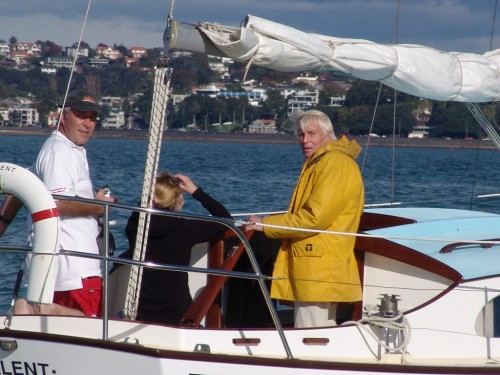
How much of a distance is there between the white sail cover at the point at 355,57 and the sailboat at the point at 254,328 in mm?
23

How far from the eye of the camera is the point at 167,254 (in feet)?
19.9

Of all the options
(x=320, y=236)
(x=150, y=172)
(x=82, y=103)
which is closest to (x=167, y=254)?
(x=150, y=172)

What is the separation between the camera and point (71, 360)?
555 centimetres

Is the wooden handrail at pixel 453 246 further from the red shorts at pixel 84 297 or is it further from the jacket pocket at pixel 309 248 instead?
the red shorts at pixel 84 297

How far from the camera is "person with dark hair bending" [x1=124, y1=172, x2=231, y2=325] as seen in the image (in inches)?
239

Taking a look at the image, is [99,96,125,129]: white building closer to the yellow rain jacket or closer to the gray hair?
the gray hair

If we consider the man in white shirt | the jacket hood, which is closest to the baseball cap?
the man in white shirt

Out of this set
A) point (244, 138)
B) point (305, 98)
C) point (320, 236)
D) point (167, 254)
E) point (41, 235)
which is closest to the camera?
point (41, 235)

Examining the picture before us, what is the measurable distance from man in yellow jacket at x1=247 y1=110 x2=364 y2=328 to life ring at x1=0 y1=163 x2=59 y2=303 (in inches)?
43.5

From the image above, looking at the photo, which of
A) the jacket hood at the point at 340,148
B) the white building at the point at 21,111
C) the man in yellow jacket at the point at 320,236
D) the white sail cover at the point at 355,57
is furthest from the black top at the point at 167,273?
the white building at the point at 21,111

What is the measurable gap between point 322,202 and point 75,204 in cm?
139

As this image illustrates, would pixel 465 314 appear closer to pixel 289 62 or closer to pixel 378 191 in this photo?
pixel 289 62

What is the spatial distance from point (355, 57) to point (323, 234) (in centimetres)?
208

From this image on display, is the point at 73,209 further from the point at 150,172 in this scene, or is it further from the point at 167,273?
the point at 167,273
